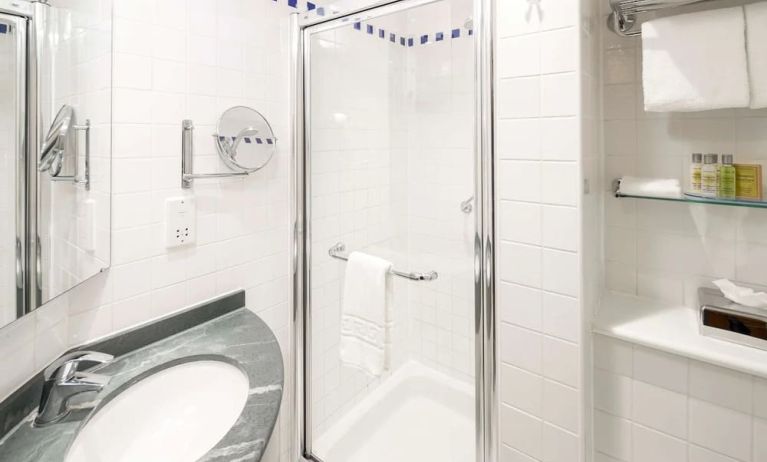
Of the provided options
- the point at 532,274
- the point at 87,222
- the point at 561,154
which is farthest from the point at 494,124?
the point at 87,222

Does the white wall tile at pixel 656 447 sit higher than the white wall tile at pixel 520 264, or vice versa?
the white wall tile at pixel 520 264

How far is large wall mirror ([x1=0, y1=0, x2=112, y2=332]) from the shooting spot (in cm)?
67

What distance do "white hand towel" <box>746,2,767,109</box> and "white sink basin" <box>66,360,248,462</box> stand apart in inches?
57.9

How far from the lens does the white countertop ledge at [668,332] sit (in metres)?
0.89

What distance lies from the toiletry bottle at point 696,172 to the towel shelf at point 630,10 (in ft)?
1.35

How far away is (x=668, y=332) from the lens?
1011 mm

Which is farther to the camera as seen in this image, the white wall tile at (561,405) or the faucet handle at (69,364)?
the white wall tile at (561,405)

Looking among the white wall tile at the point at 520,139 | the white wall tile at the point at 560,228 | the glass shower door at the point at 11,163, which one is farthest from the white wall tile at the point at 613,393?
the glass shower door at the point at 11,163

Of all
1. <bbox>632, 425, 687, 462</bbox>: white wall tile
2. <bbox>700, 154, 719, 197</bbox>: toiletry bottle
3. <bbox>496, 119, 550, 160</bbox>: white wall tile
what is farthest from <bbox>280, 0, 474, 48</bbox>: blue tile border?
<bbox>632, 425, 687, 462</bbox>: white wall tile

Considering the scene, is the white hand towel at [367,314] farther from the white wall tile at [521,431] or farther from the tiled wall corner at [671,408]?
the tiled wall corner at [671,408]

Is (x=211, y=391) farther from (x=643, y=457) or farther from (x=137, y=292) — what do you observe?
(x=643, y=457)

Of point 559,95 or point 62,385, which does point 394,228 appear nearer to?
point 559,95

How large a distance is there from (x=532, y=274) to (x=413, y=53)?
1.28 metres

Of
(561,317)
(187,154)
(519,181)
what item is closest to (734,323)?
(561,317)
